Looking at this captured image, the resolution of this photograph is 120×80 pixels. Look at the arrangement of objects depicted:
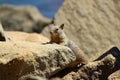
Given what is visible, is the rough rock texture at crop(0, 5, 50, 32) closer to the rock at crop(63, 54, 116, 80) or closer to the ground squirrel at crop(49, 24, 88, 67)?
the ground squirrel at crop(49, 24, 88, 67)

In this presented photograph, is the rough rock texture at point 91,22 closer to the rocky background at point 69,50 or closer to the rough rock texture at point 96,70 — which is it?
the rocky background at point 69,50

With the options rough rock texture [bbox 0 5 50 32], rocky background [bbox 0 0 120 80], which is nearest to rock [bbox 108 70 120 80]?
rocky background [bbox 0 0 120 80]

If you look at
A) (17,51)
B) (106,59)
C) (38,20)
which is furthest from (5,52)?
(38,20)

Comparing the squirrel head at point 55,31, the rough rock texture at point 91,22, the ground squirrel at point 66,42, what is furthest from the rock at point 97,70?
the rough rock texture at point 91,22

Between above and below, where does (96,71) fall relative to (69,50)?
below

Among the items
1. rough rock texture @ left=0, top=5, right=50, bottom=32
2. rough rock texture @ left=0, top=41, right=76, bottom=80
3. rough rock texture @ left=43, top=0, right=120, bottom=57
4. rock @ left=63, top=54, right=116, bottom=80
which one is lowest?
rock @ left=63, top=54, right=116, bottom=80

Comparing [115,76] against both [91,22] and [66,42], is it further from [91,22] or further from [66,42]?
[91,22]

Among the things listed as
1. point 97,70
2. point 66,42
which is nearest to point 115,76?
point 97,70
